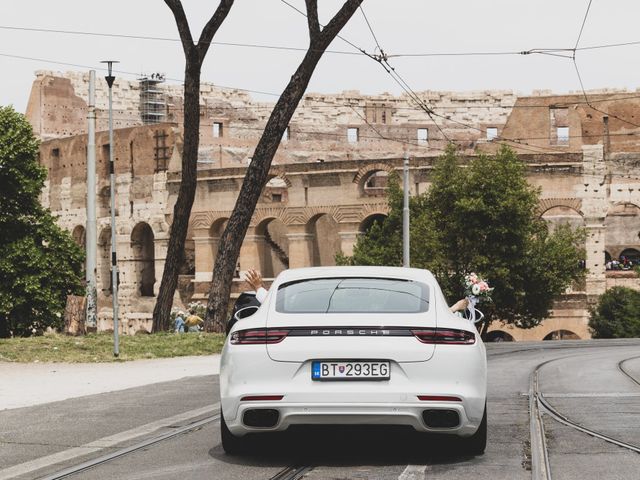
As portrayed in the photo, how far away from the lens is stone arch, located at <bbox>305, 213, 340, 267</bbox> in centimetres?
5831

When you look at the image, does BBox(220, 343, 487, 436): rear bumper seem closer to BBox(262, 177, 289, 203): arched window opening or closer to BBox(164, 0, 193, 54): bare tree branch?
BBox(164, 0, 193, 54): bare tree branch

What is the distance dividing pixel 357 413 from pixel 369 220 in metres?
48.4

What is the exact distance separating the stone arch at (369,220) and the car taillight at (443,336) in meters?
47.3

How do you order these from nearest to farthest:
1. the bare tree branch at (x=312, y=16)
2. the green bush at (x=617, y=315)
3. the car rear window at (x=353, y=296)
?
the car rear window at (x=353, y=296) → the bare tree branch at (x=312, y=16) → the green bush at (x=617, y=315)

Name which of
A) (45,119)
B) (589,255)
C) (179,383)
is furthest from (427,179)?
(179,383)

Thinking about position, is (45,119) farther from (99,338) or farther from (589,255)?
(99,338)

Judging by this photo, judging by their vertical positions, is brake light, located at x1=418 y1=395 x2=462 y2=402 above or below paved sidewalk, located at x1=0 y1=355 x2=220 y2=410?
above

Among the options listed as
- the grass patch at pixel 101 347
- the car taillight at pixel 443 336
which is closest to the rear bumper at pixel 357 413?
the car taillight at pixel 443 336

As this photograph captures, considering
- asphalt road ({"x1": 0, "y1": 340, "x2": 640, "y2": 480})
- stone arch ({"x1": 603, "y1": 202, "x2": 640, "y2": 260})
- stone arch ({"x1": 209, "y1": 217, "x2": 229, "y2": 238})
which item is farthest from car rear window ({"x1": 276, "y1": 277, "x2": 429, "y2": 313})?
stone arch ({"x1": 603, "y1": 202, "x2": 640, "y2": 260})

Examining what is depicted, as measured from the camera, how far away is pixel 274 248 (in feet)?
200

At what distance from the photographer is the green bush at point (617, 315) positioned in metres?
49.9

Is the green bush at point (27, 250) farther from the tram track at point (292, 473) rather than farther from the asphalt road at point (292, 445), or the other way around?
the tram track at point (292, 473)

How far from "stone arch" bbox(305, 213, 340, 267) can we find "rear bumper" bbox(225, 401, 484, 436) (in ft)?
164

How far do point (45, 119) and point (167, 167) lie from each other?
46.2ft
